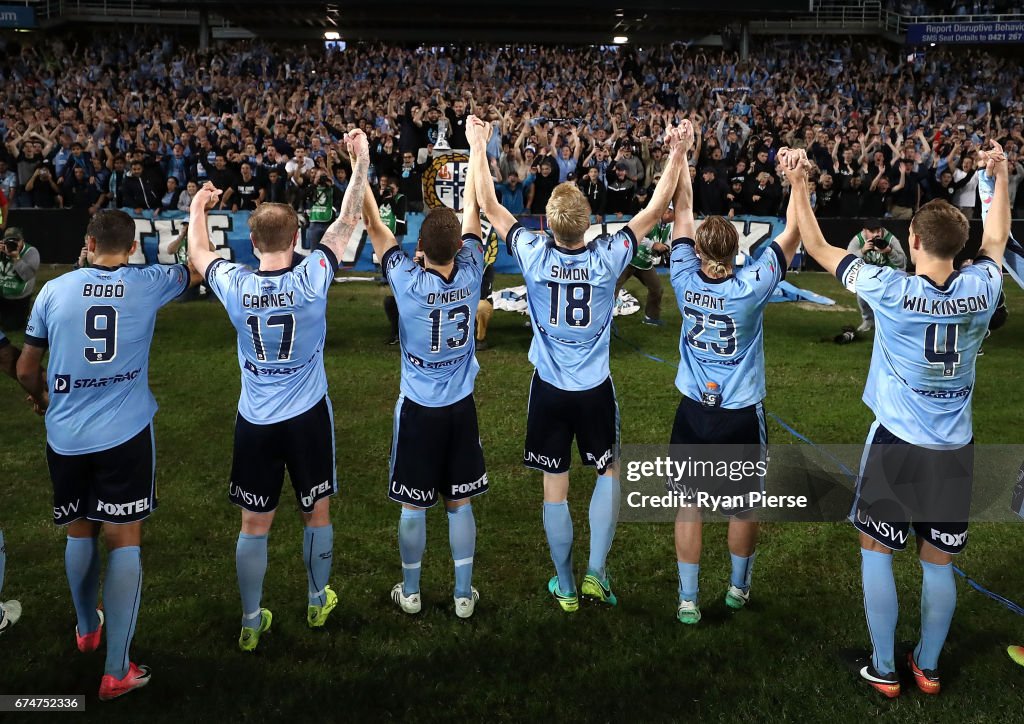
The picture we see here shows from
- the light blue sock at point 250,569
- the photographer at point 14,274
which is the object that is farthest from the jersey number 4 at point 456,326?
the photographer at point 14,274

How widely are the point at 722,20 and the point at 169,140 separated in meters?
21.6

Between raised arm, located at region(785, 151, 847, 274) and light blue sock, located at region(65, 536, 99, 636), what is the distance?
422cm

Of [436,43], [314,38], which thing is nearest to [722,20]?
[436,43]

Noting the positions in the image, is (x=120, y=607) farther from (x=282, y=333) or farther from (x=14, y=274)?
(x=14, y=274)

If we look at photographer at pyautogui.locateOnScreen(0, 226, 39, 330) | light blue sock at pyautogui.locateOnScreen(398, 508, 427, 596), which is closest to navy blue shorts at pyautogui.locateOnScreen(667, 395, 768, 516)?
light blue sock at pyautogui.locateOnScreen(398, 508, 427, 596)

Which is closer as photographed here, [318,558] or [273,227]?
[273,227]

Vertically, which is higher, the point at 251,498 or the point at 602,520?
the point at 251,498

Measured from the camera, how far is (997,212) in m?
4.59

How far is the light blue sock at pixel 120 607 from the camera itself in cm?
450

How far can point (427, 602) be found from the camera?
18.0 ft

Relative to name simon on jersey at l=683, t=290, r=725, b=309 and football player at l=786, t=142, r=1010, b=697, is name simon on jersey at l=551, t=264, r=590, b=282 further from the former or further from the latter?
football player at l=786, t=142, r=1010, b=697

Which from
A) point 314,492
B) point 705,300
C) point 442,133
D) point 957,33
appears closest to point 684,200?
point 705,300

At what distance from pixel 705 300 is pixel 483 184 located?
1503mm

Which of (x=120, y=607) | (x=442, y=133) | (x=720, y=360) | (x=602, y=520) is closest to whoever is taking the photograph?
(x=120, y=607)
